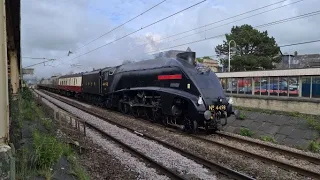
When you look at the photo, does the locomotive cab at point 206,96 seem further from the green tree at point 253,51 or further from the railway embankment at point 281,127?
the green tree at point 253,51

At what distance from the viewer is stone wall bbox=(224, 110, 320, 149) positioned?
12742 millimetres

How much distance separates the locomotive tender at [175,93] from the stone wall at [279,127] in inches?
70.3

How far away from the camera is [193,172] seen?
704 centimetres

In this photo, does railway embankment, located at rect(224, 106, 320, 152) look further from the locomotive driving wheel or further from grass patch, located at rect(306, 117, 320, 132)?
the locomotive driving wheel

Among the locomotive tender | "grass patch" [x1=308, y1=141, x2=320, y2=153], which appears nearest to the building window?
the locomotive tender

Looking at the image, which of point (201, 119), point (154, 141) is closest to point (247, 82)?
point (201, 119)

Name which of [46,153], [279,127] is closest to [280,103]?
[279,127]

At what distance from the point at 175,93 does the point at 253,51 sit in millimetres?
32411

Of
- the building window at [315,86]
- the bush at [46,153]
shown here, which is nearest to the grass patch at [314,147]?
the building window at [315,86]

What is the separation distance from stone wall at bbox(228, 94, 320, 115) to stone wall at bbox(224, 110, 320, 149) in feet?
4.00

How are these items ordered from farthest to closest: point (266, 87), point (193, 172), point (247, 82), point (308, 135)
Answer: point (247, 82), point (266, 87), point (308, 135), point (193, 172)

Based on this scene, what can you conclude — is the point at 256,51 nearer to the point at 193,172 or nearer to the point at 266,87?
the point at 266,87

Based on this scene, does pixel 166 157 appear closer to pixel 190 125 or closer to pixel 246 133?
pixel 190 125

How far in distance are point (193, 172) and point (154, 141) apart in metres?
3.48
